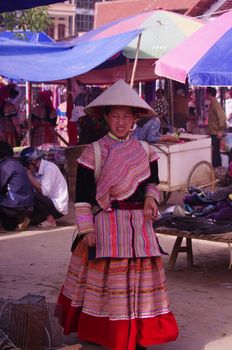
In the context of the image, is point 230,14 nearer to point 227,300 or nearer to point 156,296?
point 227,300

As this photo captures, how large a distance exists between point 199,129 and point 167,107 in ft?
9.09

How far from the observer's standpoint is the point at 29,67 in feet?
38.2

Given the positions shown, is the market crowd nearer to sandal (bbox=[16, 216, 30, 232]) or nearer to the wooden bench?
the wooden bench

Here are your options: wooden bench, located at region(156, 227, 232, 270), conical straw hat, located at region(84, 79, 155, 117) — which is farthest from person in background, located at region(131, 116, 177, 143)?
conical straw hat, located at region(84, 79, 155, 117)

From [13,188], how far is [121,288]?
458cm

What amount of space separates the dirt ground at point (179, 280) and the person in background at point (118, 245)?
0.39 m

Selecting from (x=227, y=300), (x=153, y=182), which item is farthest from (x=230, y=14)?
(x=153, y=182)

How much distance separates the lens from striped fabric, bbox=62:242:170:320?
447cm

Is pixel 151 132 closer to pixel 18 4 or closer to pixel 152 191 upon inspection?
pixel 18 4

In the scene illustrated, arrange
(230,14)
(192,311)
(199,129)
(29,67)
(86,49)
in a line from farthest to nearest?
(199,129)
(86,49)
(29,67)
(230,14)
(192,311)

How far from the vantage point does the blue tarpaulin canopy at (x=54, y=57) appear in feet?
37.0

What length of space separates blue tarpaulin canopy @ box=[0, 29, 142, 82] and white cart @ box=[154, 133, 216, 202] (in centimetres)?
181

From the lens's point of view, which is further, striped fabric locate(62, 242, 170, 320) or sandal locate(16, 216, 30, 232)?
sandal locate(16, 216, 30, 232)

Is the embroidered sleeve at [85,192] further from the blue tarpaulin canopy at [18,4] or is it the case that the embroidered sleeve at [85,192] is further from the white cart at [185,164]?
the white cart at [185,164]
